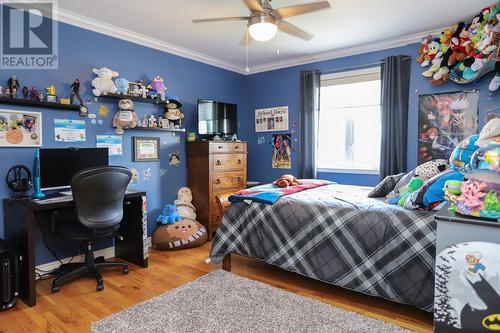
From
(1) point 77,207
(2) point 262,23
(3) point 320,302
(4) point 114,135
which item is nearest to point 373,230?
(3) point 320,302

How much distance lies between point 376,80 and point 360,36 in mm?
615

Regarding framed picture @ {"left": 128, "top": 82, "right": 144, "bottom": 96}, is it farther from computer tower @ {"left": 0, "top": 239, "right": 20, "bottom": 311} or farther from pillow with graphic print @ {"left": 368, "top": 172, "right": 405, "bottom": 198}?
pillow with graphic print @ {"left": 368, "top": 172, "right": 405, "bottom": 198}

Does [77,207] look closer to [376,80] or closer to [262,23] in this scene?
[262,23]

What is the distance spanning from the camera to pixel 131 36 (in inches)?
135

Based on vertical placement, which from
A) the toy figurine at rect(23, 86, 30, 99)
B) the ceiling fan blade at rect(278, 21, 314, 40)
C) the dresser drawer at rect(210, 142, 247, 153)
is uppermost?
the ceiling fan blade at rect(278, 21, 314, 40)

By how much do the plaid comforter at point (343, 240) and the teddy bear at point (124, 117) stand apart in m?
1.49

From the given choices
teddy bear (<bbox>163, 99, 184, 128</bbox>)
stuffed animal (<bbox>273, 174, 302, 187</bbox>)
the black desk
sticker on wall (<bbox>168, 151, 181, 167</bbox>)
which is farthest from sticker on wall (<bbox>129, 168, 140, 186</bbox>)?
stuffed animal (<bbox>273, 174, 302, 187</bbox>)

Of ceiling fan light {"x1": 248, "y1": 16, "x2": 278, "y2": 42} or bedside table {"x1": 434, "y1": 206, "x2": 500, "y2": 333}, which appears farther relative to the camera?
ceiling fan light {"x1": 248, "y1": 16, "x2": 278, "y2": 42}

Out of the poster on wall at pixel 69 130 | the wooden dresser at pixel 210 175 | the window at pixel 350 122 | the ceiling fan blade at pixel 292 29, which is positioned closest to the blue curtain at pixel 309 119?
the window at pixel 350 122

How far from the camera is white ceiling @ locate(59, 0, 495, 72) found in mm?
2752

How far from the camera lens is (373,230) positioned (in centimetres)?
215

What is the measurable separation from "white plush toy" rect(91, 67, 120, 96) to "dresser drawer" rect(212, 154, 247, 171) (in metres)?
1.42

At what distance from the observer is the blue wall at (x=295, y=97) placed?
11.3ft

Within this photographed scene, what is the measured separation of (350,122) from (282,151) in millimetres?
1070
